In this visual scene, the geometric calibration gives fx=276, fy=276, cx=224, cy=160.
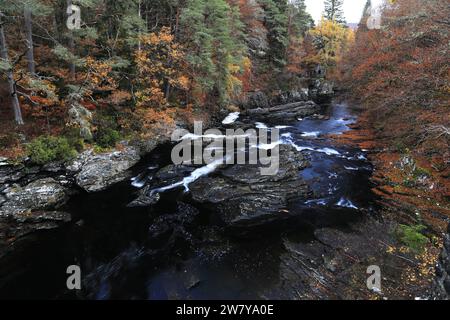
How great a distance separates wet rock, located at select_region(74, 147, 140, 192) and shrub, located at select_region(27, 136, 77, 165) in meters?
0.57

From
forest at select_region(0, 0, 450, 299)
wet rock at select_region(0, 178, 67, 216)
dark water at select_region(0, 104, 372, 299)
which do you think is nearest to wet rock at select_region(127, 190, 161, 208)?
forest at select_region(0, 0, 450, 299)

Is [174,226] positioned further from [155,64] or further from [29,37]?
[155,64]

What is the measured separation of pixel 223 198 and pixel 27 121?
432 inches

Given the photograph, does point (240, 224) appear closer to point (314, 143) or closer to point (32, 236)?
point (32, 236)

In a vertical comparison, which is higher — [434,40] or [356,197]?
[434,40]

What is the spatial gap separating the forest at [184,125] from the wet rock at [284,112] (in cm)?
342

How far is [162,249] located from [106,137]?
28.5 feet

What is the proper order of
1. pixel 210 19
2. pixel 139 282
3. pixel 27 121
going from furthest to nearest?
pixel 210 19
pixel 27 121
pixel 139 282

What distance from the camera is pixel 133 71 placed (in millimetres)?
18438

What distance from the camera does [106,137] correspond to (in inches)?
615

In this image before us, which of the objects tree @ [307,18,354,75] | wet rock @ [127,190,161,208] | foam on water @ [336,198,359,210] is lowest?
foam on water @ [336,198,359,210]

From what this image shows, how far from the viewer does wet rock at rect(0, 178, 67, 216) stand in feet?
36.2

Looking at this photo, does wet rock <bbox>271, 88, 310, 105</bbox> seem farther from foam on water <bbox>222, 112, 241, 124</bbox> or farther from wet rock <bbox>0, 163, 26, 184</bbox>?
wet rock <bbox>0, 163, 26, 184</bbox>
